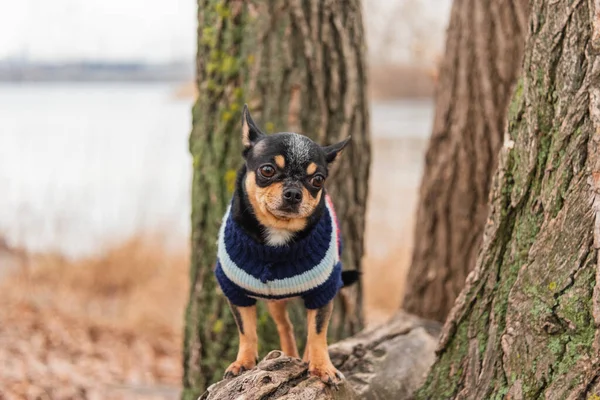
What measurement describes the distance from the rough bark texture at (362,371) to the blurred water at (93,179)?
3.71 m

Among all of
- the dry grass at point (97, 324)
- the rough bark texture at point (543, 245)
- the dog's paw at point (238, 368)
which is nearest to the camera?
the rough bark texture at point (543, 245)

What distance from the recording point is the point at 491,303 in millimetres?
2279

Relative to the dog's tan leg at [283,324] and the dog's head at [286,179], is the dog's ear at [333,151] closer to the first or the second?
the dog's head at [286,179]

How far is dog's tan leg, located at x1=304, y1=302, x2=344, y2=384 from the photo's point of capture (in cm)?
229

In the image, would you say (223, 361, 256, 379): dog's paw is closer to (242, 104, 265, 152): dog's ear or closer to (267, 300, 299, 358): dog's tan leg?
(267, 300, 299, 358): dog's tan leg

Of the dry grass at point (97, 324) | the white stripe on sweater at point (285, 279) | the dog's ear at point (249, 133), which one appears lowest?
the dry grass at point (97, 324)

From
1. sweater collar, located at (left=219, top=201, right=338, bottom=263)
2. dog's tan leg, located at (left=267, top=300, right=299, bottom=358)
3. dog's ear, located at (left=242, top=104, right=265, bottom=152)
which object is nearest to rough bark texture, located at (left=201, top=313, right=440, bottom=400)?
dog's tan leg, located at (left=267, top=300, right=299, bottom=358)

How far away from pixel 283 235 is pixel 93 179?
516cm

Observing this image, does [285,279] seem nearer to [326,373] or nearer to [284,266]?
[284,266]

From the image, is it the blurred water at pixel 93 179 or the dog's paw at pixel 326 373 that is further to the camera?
the blurred water at pixel 93 179

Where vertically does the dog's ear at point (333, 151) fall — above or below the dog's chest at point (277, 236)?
above

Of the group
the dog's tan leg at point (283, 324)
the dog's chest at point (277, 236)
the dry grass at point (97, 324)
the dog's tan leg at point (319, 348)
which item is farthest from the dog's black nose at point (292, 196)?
the dry grass at point (97, 324)

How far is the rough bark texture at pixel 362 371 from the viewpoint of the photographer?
2.15 m

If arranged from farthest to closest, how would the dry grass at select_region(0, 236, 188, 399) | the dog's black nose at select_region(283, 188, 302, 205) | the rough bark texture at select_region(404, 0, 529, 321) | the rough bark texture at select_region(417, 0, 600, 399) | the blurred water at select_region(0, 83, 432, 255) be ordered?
the blurred water at select_region(0, 83, 432, 255)
the dry grass at select_region(0, 236, 188, 399)
the rough bark texture at select_region(404, 0, 529, 321)
the dog's black nose at select_region(283, 188, 302, 205)
the rough bark texture at select_region(417, 0, 600, 399)
